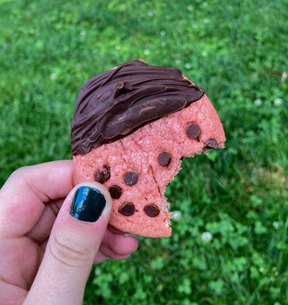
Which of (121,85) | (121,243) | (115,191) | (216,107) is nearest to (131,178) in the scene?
(115,191)

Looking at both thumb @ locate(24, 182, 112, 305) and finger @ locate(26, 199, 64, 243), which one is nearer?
thumb @ locate(24, 182, 112, 305)

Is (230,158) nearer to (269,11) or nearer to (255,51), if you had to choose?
(255,51)

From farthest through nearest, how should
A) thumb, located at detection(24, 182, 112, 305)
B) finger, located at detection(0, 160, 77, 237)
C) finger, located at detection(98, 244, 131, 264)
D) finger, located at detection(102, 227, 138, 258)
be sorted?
finger, located at detection(98, 244, 131, 264) < finger, located at detection(102, 227, 138, 258) < finger, located at detection(0, 160, 77, 237) < thumb, located at detection(24, 182, 112, 305)

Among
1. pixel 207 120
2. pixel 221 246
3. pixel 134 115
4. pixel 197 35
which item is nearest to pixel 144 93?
pixel 134 115

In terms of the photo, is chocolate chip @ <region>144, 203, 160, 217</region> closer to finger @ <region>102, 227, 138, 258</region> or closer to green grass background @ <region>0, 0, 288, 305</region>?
finger @ <region>102, 227, 138, 258</region>

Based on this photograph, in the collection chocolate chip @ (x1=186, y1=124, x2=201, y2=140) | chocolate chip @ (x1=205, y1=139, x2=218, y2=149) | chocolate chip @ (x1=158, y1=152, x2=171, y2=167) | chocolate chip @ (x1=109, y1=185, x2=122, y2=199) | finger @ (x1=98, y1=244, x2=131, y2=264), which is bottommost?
finger @ (x1=98, y1=244, x2=131, y2=264)

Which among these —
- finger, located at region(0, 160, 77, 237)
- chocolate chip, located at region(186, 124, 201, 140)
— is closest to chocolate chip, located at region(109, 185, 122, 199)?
chocolate chip, located at region(186, 124, 201, 140)

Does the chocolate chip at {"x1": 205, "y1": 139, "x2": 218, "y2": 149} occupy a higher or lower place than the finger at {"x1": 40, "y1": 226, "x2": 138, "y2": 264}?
higher
